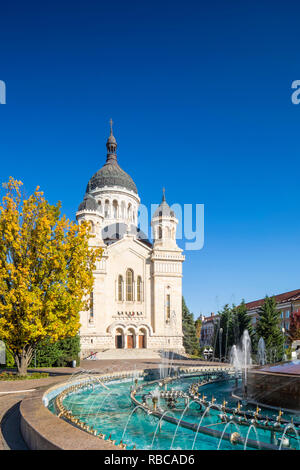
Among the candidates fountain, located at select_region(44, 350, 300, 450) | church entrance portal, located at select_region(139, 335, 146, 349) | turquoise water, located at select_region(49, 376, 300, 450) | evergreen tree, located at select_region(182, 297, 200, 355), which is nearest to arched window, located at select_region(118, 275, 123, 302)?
church entrance portal, located at select_region(139, 335, 146, 349)

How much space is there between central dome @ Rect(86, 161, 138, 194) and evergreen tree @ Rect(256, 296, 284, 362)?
26.9 m

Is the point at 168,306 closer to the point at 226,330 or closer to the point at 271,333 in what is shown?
the point at 226,330

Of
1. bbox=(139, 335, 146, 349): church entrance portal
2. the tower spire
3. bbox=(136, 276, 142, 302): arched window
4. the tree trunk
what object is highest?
the tower spire

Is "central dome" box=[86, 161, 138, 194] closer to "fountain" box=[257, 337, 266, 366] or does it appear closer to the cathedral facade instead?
the cathedral facade

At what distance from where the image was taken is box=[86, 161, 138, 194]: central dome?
5488 cm

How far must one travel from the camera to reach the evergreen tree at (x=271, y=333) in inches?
1444

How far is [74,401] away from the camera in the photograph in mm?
15867

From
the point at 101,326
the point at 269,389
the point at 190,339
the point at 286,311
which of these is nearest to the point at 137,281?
the point at 101,326

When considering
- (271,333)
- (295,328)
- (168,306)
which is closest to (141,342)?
(168,306)

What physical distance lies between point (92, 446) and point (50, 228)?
14.4m

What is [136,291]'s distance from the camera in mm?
45062

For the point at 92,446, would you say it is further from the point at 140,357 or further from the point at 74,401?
the point at 140,357

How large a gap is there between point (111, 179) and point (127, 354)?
2558 centimetres

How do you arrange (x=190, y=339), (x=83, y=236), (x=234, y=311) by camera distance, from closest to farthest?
(x=83, y=236)
(x=234, y=311)
(x=190, y=339)
